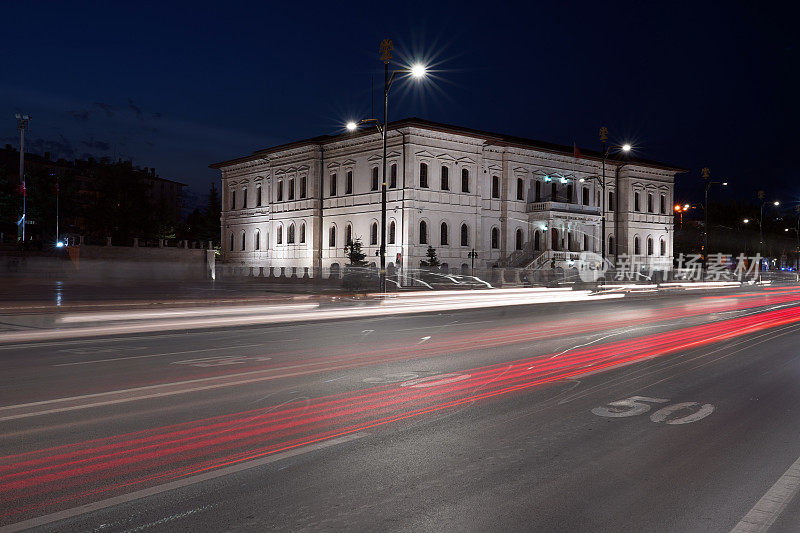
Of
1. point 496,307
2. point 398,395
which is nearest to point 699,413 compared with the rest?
point 398,395

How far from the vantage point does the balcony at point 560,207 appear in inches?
2618

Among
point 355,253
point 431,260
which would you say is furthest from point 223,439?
point 355,253

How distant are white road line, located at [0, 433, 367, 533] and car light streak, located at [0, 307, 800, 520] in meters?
0.14

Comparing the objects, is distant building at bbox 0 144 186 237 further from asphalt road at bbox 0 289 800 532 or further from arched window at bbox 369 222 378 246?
asphalt road at bbox 0 289 800 532

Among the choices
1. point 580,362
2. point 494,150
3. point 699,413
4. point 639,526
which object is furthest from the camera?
point 494,150

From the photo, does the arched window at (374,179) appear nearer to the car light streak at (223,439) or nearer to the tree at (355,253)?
the tree at (355,253)

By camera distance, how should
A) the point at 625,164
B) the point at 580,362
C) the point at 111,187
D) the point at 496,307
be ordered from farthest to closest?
the point at 111,187 → the point at 625,164 → the point at 496,307 → the point at 580,362

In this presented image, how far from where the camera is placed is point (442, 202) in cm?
6128

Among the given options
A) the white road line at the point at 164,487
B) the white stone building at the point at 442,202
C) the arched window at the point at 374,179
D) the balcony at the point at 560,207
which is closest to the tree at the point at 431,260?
the white stone building at the point at 442,202

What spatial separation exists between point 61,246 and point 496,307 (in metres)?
45.3

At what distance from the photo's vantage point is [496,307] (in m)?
29.8

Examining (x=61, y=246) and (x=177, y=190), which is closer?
(x=61, y=246)

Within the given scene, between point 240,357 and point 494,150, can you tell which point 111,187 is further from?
point 240,357

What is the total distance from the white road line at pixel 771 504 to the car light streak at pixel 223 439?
3.66 m
